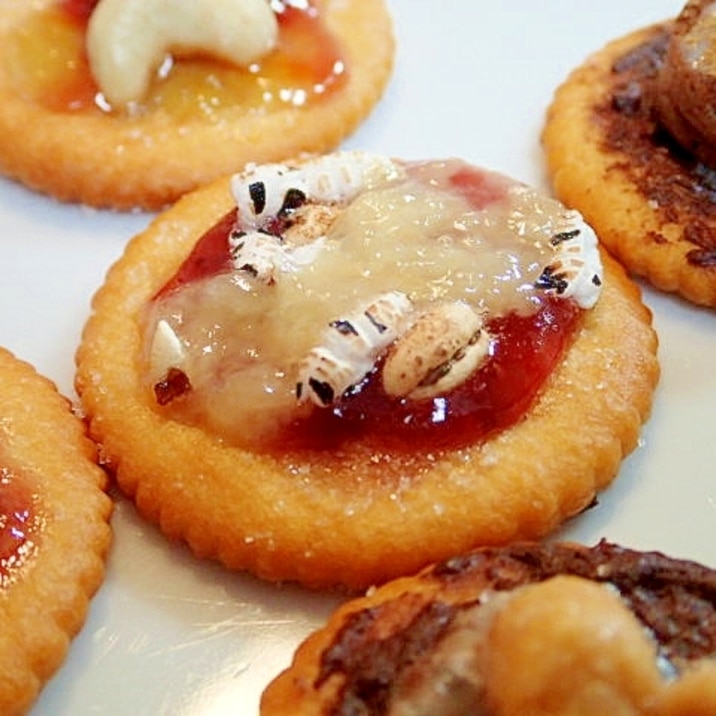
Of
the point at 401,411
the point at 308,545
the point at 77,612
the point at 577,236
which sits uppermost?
the point at 577,236

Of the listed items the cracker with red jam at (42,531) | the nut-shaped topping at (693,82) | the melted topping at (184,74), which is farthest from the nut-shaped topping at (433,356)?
the melted topping at (184,74)

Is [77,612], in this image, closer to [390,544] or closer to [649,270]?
[390,544]

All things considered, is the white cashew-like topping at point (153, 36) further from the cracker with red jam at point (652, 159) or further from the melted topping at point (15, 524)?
the melted topping at point (15, 524)

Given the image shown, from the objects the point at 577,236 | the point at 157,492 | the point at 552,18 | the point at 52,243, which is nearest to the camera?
the point at 157,492

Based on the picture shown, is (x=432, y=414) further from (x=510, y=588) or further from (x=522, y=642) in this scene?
(x=522, y=642)

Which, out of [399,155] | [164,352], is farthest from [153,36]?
[164,352]

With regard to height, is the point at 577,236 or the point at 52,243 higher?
the point at 577,236

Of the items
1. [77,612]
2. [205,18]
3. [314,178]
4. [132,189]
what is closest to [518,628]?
[77,612]

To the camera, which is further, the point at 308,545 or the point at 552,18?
the point at 552,18
